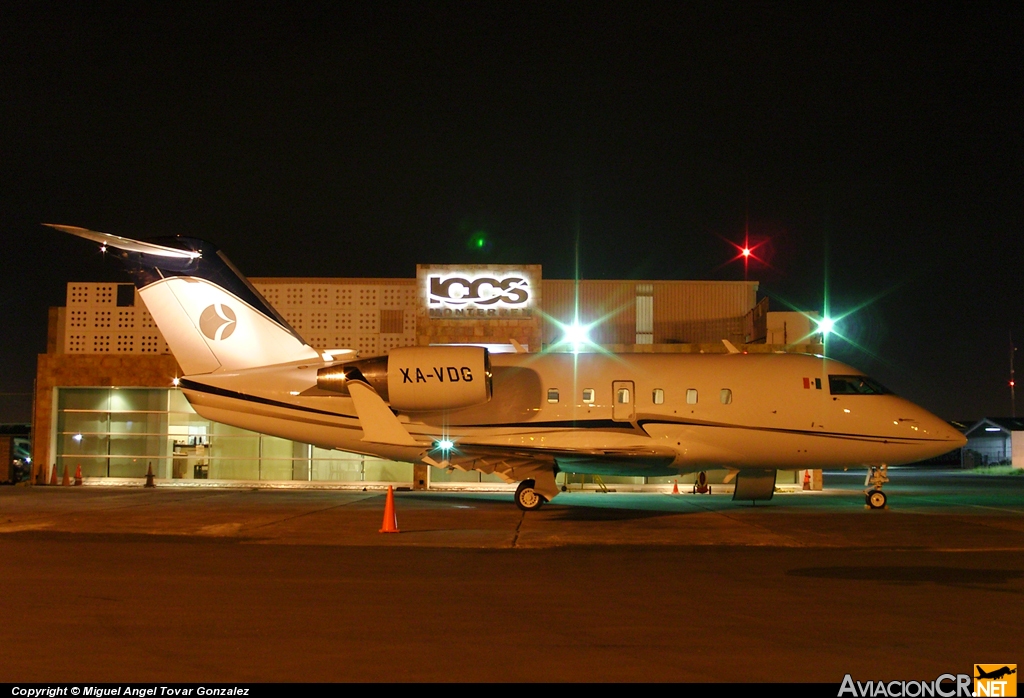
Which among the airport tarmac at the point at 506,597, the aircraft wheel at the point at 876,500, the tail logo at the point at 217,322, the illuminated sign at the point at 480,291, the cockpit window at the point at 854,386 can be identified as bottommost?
the airport tarmac at the point at 506,597

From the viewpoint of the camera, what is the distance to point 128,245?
1795 centimetres

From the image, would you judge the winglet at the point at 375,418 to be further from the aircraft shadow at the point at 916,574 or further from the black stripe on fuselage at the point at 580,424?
the aircraft shadow at the point at 916,574

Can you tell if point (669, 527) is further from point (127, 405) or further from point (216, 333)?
point (127, 405)

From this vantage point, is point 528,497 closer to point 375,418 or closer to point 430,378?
point 430,378

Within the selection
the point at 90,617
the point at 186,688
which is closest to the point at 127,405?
the point at 90,617

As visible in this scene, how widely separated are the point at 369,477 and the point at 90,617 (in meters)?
22.3

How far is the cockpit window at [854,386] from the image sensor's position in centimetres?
1941

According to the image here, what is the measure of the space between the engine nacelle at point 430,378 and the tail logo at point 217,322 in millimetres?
3027

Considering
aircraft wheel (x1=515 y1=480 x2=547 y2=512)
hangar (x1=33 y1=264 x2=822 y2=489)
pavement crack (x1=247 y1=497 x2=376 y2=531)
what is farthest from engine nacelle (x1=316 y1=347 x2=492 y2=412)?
hangar (x1=33 y1=264 x2=822 y2=489)

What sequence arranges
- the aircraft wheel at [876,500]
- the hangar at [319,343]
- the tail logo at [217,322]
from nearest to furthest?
1. the tail logo at [217,322]
2. the aircraft wheel at [876,500]
3. the hangar at [319,343]

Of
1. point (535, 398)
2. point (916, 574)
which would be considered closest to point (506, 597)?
point (916, 574)

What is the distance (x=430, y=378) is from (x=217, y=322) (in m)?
4.94

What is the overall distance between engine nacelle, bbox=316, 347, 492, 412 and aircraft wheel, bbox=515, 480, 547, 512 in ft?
6.58

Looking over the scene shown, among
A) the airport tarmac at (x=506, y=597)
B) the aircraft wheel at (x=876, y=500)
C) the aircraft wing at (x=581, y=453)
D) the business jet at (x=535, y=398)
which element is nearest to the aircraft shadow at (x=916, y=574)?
the airport tarmac at (x=506, y=597)
